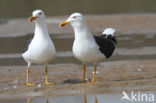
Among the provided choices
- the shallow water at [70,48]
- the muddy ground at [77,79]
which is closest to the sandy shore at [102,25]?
the shallow water at [70,48]

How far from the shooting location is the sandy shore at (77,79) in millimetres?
Result: 10984

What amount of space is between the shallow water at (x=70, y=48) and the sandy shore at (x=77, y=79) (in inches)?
44.8

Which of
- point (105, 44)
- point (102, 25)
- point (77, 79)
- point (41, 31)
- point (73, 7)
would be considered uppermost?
point (73, 7)

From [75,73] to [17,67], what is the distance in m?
2.19

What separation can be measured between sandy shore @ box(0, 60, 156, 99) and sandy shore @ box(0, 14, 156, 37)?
24.3ft

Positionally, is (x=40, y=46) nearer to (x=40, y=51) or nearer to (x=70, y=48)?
(x=40, y=51)

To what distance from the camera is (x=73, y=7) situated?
97.2ft

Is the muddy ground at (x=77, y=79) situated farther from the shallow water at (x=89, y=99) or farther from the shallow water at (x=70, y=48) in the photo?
the shallow water at (x=70, y=48)

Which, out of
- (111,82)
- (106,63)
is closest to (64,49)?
(106,63)

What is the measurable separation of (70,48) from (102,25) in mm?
6092

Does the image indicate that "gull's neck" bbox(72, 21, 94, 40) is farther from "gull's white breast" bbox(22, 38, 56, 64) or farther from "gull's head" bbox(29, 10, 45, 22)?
"gull's head" bbox(29, 10, 45, 22)

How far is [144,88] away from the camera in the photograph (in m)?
11.0

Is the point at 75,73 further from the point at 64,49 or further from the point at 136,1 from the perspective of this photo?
the point at 136,1

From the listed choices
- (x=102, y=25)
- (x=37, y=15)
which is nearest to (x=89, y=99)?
(x=37, y=15)
